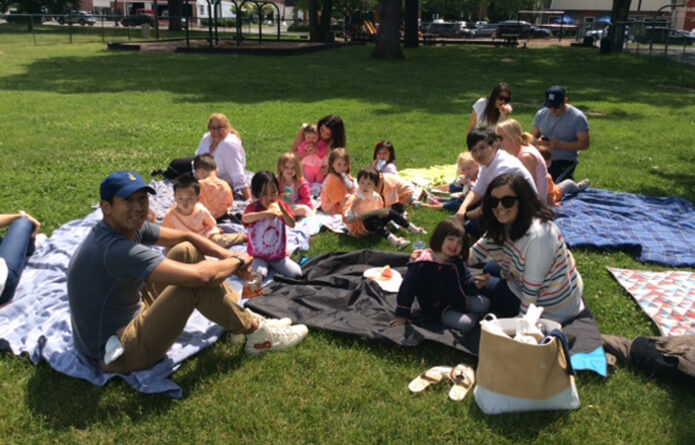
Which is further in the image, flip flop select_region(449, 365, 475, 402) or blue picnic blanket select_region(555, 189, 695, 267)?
blue picnic blanket select_region(555, 189, 695, 267)

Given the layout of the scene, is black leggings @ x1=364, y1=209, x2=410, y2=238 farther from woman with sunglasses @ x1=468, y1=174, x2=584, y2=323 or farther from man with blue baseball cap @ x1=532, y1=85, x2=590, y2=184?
man with blue baseball cap @ x1=532, y1=85, x2=590, y2=184

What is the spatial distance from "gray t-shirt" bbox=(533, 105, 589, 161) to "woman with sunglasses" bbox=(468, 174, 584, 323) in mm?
4334

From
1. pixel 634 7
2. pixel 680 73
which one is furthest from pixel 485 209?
pixel 634 7

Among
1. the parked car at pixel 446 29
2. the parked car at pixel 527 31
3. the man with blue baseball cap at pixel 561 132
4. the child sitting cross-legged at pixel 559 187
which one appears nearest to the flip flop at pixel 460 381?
the child sitting cross-legged at pixel 559 187

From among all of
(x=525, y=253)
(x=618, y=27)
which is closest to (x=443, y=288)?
(x=525, y=253)

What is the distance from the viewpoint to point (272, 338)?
174 inches

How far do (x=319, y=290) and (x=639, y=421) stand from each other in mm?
2737

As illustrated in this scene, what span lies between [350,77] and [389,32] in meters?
7.32

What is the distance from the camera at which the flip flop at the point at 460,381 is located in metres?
3.90

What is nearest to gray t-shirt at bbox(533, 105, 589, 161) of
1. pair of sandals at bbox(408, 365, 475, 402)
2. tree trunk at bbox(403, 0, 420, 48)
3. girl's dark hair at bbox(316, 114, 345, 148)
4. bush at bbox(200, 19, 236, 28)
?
girl's dark hair at bbox(316, 114, 345, 148)

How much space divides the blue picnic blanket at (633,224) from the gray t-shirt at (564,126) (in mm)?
629

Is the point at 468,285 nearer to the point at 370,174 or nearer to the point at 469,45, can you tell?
the point at 370,174

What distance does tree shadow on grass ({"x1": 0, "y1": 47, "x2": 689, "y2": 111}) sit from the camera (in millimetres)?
17625

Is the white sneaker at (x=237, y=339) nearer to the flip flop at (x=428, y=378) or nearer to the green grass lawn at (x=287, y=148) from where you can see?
the green grass lawn at (x=287, y=148)
